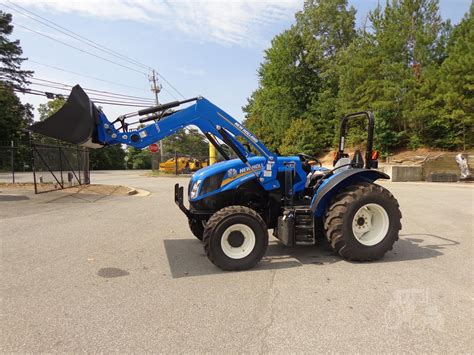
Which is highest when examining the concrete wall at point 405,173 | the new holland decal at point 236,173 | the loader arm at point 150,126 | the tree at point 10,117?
the tree at point 10,117

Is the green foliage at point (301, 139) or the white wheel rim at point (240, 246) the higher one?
the green foliage at point (301, 139)

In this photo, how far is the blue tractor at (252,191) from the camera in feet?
15.8

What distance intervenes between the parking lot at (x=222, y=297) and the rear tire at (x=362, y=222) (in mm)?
239

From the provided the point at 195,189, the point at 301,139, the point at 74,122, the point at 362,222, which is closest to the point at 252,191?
the point at 195,189

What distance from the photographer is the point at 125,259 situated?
18.0 feet

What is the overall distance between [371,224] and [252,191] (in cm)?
193

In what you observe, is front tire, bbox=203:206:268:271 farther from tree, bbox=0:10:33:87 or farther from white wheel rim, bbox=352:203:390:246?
tree, bbox=0:10:33:87

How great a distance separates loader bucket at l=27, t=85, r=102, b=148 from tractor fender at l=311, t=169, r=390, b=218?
10.9ft

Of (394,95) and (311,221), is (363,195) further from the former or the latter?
(394,95)

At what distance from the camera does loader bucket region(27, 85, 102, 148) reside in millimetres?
4754

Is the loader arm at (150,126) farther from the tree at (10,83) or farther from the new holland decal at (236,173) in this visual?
the tree at (10,83)

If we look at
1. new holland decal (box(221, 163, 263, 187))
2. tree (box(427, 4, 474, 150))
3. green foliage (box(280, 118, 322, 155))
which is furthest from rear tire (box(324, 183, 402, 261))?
green foliage (box(280, 118, 322, 155))

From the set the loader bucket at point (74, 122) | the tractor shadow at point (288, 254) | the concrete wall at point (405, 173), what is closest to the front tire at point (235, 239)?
the tractor shadow at point (288, 254)

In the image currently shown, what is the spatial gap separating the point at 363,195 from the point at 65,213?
7.82 meters
